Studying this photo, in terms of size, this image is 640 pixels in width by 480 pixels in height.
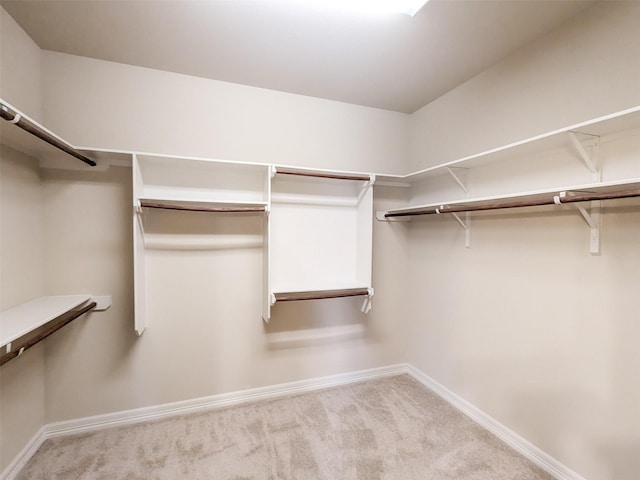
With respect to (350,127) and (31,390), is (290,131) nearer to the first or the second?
(350,127)

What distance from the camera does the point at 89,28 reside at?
5.54 ft

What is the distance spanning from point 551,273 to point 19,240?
3.10 m

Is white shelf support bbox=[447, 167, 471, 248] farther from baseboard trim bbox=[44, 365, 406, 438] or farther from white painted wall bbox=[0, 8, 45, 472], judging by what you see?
white painted wall bbox=[0, 8, 45, 472]

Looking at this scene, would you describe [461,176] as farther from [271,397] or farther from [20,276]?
[20,276]

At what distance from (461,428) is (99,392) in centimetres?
255

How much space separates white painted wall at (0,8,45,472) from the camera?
156 centimetres

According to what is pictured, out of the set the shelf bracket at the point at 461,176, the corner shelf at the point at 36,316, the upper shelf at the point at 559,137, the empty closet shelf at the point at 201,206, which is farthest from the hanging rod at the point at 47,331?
the shelf bracket at the point at 461,176

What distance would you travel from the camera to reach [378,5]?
4.92 feet

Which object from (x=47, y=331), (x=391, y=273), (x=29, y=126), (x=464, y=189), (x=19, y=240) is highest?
(x=29, y=126)

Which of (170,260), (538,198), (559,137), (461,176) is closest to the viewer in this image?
(559,137)

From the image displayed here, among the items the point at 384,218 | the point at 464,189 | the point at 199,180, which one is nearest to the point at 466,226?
the point at 464,189

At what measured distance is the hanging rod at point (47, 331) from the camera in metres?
1.21

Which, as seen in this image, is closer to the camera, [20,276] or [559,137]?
[559,137]

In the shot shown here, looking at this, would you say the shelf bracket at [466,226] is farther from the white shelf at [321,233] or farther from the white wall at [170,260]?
the white wall at [170,260]
